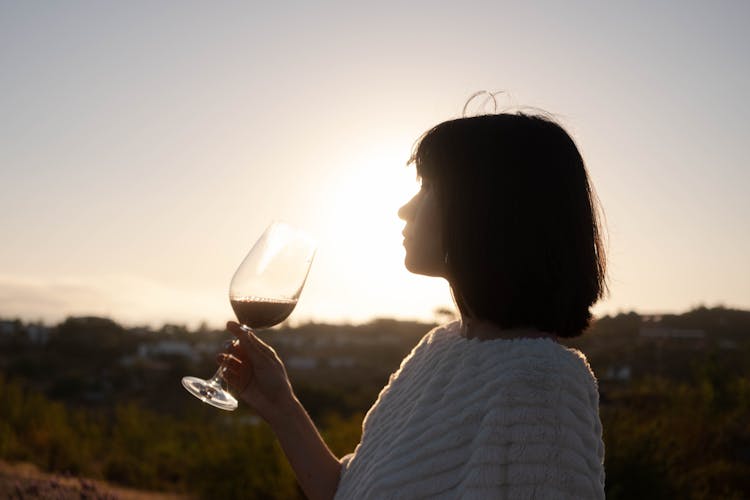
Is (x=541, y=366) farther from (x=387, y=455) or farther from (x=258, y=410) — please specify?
(x=258, y=410)

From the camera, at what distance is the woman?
52.8 inches

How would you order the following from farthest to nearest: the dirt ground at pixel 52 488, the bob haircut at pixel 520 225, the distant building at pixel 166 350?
1. the distant building at pixel 166 350
2. the dirt ground at pixel 52 488
3. the bob haircut at pixel 520 225

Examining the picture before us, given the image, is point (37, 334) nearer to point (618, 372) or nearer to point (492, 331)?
point (618, 372)

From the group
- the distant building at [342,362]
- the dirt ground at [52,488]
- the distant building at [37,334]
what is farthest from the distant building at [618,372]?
the distant building at [37,334]

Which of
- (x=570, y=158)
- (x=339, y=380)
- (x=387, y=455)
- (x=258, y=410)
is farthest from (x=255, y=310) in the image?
(x=339, y=380)

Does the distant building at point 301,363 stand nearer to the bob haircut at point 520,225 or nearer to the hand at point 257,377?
the hand at point 257,377

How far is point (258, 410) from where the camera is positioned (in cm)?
214

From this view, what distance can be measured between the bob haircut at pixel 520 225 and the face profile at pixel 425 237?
5 centimetres

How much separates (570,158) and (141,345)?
1631 inches

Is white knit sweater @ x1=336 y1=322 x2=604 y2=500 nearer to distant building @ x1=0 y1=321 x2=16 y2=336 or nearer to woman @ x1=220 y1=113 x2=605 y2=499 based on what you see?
woman @ x1=220 y1=113 x2=605 y2=499

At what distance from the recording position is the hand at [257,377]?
7.06ft

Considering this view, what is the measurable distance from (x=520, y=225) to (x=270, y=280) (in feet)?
2.99

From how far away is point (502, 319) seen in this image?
1575 mm

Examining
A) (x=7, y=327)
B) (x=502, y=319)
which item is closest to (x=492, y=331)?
(x=502, y=319)
